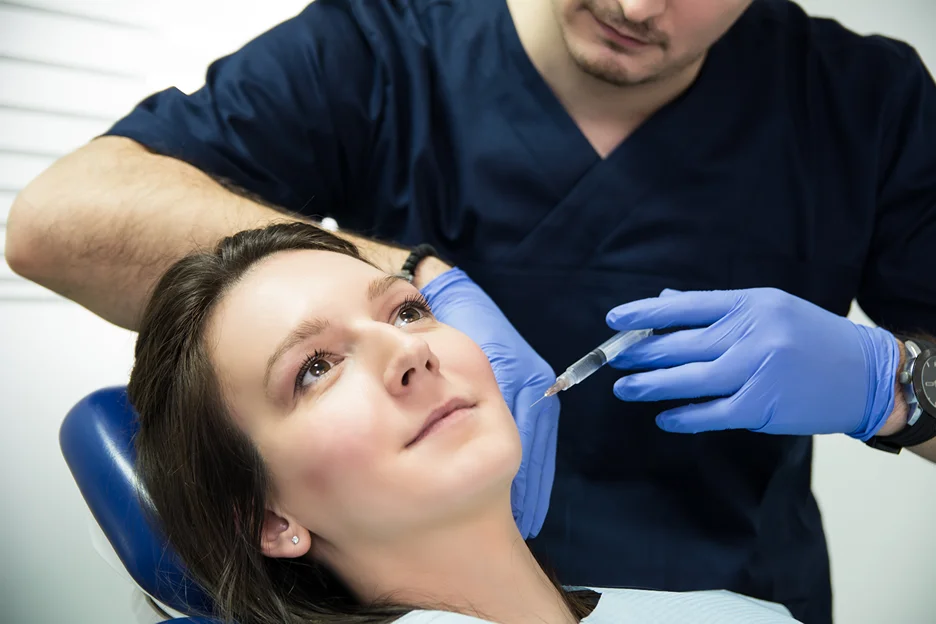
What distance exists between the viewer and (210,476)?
39.6 inches

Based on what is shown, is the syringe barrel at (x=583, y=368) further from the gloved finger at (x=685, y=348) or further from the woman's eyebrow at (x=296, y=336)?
the woman's eyebrow at (x=296, y=336)

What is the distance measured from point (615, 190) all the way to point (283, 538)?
2.53 feet

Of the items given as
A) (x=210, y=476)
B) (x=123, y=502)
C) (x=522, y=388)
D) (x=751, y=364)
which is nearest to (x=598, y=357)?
(x=522, y=388)

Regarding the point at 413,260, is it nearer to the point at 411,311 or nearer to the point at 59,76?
the point at 411,311

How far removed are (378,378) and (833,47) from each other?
109 cm

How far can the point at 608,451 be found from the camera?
1.37 m

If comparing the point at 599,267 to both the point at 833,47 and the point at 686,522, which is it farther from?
the point at 833,47

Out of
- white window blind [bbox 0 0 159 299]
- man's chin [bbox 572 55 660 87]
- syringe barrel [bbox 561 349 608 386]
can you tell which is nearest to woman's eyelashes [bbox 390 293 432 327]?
syringe barrel [bbox 561 349 608 386]

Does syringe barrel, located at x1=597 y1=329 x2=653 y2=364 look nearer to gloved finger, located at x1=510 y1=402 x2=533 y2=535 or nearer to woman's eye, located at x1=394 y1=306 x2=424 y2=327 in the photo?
gloved finger, located at x1=510 y1=402 x2=533 y2=535

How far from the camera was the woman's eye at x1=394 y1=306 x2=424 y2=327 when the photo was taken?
1.08 meters

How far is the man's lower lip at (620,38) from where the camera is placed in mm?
1290

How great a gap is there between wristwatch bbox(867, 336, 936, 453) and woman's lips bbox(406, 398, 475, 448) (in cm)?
71

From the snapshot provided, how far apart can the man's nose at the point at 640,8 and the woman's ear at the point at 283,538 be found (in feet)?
2.82

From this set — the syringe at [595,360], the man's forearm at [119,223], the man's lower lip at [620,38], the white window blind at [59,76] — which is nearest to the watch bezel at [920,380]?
the syringe at [595,360]
